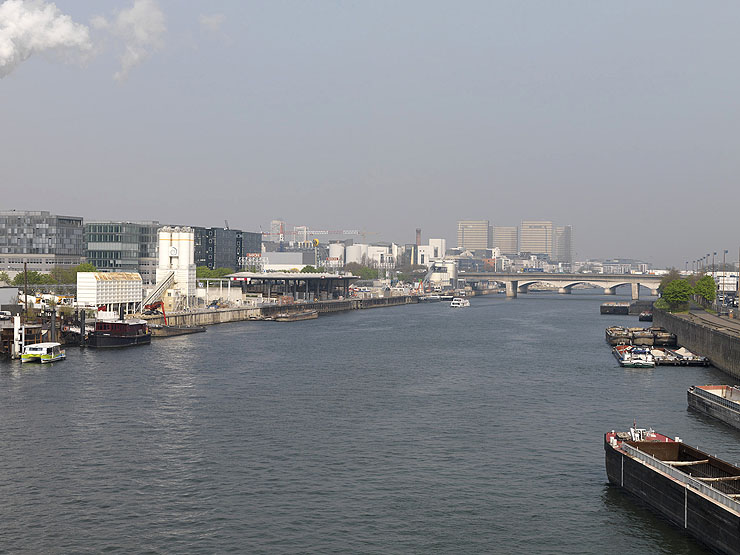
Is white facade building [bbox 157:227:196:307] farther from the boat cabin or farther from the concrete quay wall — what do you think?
the concrete quay wall

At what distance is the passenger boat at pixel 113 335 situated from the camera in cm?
8888

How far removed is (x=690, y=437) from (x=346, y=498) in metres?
21.7

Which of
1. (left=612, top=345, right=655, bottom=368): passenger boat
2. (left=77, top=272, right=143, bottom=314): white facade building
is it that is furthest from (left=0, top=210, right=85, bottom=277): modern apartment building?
(left=612, top=345, right=655, bottom=368): passenger boat

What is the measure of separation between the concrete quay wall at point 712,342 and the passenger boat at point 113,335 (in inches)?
2360

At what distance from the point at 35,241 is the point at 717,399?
15641cm

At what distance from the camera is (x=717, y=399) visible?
172 feet

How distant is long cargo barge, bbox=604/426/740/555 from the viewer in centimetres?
2922

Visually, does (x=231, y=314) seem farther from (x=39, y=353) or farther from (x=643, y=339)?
(x=643, y=339)

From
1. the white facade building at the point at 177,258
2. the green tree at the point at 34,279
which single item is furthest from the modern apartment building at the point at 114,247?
the white facade building at the point at 177,258

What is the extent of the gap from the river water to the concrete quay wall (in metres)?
1.67

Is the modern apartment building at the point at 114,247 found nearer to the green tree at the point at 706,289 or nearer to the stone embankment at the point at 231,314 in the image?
the stone embankment at the point at 231,314

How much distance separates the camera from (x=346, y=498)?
117 ft

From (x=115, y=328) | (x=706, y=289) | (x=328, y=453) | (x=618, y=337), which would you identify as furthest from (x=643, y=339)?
(x=328, y=453)

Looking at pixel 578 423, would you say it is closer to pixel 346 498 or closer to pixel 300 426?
pixel 300 426
